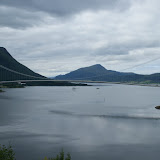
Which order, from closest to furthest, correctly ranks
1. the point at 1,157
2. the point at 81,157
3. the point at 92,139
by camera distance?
1. the point at 1,157
2. the point at 81,157
3. the point at 92,139

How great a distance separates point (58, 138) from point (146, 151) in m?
10.0

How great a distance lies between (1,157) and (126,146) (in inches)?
543

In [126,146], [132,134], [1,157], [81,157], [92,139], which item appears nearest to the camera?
[1,157]

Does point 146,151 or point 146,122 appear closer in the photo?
point 146,151

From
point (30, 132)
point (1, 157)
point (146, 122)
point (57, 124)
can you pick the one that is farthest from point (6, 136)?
point (146, 122)

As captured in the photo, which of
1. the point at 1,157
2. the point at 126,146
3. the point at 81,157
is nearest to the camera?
the point at 1,157

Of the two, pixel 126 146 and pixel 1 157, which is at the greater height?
pixel 1 157

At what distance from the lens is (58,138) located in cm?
2530

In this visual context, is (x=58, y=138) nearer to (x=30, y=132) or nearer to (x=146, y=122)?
(x=30, y=132)

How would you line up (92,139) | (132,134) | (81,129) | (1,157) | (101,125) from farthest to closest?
(101,125) → (81,129) → (132,134) → (92,139) → (1,157)

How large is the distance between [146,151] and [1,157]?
1416 cm

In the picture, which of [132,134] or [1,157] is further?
[132,134]

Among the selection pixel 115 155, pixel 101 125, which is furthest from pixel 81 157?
pixel 101 125

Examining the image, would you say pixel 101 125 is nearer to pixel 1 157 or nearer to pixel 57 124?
pixel 57 124
